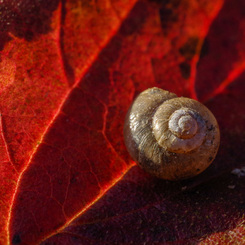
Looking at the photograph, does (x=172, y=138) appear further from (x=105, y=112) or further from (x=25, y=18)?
(x=25, y=18)

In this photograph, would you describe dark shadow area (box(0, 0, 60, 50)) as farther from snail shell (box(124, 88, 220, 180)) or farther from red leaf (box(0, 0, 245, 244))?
snail shell (box(124, 88, 220, 180))

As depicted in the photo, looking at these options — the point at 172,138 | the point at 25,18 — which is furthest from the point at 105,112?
the point at 25,18

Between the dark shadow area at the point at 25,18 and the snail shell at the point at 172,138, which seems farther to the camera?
the dark shadow area at the point at 25,18

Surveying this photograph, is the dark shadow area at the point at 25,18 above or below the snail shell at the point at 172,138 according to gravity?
above

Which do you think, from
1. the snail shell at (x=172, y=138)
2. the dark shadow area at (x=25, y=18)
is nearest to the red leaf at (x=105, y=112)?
the dark shadow area at (x=25, y=18)

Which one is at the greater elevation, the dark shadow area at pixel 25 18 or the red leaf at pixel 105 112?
the dark shadow area at pixel 25 18

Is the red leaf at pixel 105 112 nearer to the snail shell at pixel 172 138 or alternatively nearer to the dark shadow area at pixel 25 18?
the dark shadow area at pixel 25 18

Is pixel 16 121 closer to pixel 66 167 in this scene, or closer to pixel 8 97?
pixel 8 97

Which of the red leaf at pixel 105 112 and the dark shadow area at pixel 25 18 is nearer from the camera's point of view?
the red leaf at pixel 105 112
